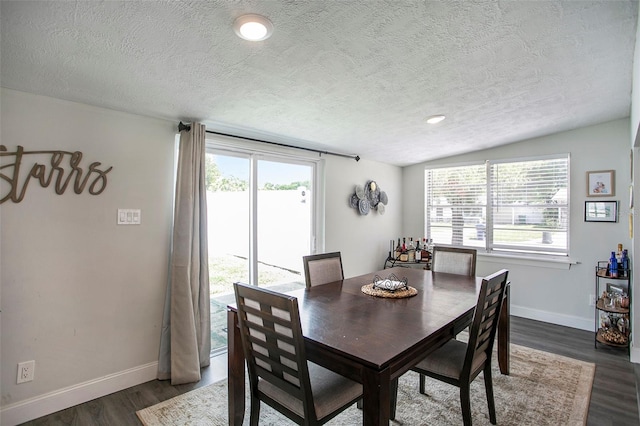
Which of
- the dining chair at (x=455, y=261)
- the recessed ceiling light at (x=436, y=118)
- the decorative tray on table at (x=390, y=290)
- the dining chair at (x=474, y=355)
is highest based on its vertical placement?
the recessed ceiling light at (x=436, y=118)

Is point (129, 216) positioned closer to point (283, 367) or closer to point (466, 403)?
point (283, 367)

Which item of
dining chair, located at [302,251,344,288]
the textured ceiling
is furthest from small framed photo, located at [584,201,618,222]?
dining chair, located at [302,251,344,288]

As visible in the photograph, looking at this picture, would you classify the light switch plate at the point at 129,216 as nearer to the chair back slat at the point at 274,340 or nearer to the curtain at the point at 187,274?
the curtain at the point at 187,274

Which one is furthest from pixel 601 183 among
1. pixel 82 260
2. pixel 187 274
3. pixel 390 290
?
pixel 82 260

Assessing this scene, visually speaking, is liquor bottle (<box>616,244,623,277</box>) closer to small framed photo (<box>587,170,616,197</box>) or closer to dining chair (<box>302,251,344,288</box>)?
small framed photo (<box>587,170,616,197</box>)

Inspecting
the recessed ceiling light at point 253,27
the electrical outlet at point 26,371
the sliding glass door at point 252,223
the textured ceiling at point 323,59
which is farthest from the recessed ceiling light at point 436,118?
the electrical outlet at point 26,371

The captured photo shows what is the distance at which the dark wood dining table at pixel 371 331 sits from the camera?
4.29ft

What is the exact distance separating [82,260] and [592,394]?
12.6 feet

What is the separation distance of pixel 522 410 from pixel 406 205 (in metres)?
3.58

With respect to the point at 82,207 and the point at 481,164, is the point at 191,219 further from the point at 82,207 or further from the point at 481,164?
the point at 481,164

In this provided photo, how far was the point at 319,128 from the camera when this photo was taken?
325 cm

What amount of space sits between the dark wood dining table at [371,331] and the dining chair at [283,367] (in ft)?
0.38

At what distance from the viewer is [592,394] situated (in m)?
2.44

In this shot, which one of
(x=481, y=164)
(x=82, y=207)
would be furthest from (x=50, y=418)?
(x=481, y=164)
